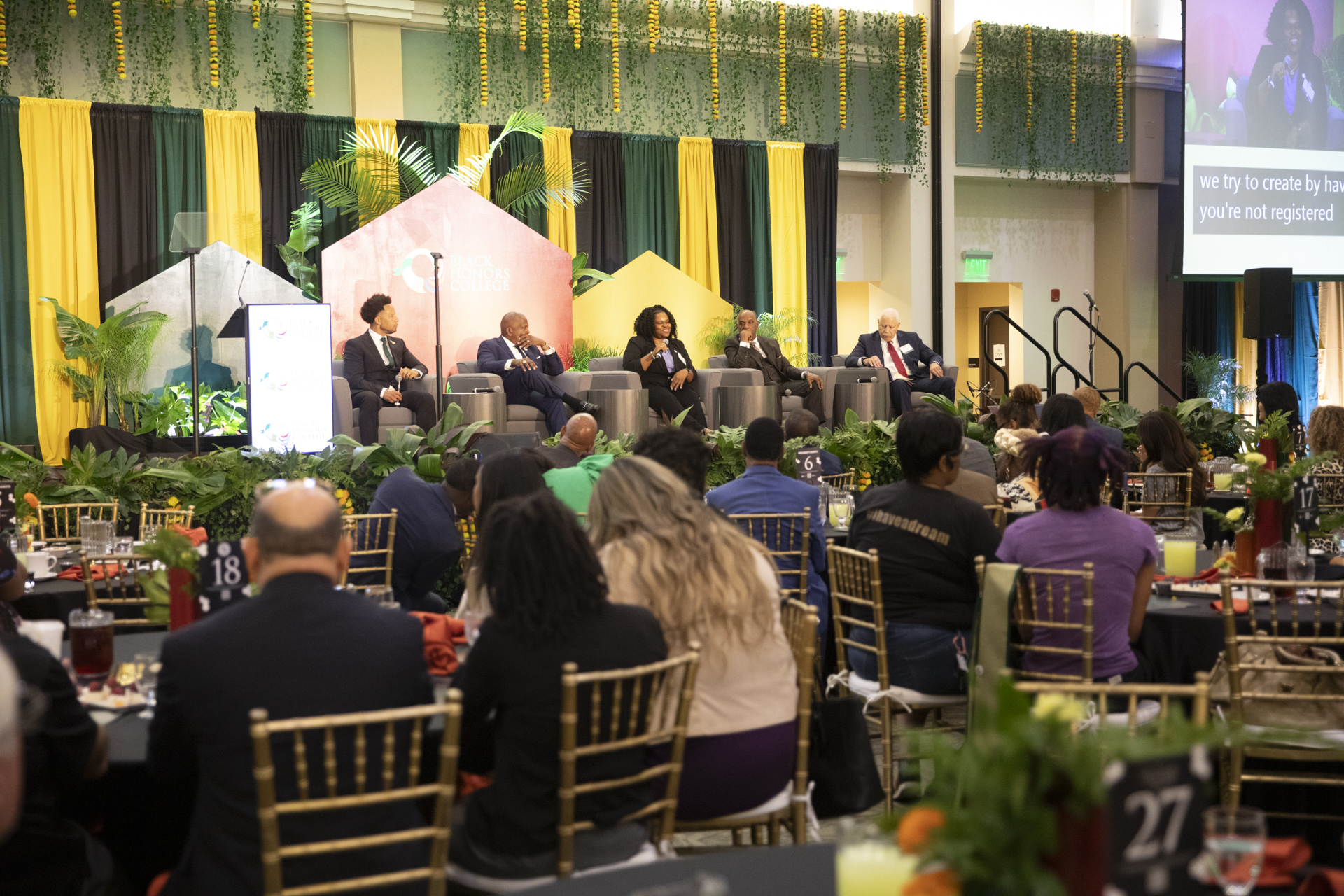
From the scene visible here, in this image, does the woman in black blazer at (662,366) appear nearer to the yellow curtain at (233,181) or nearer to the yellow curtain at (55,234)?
the yellow curtain at (233,181)

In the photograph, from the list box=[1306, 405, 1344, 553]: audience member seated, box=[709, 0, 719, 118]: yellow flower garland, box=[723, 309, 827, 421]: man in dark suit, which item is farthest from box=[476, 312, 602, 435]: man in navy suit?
box=[1306, 405, 1344, 553]: audience member seated

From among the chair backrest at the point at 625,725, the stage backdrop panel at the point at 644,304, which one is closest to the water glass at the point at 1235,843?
the chair backrest at the point at 625,725

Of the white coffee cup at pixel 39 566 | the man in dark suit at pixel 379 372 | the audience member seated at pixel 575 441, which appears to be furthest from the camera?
the man in dark suit at pixel 379 372

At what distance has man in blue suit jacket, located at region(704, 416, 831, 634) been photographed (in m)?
4.28

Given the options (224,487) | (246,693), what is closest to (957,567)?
(246,693)

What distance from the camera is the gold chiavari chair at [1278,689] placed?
2.77m

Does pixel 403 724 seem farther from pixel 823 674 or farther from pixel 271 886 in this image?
pixel 823 674

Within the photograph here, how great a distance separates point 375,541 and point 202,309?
19.8 feet

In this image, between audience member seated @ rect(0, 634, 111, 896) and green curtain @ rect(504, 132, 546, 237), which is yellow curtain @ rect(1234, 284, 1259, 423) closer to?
green curtain @ rect(504, 132, 546, 237)

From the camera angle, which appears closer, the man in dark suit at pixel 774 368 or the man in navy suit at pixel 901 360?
the man in dark suit at pixel 774 368

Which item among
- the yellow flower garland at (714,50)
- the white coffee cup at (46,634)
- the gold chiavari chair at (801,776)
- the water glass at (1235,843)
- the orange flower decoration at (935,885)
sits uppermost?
the yellow flower garland at (714,50)

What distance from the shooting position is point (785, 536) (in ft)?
14.1

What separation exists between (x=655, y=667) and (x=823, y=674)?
258cm

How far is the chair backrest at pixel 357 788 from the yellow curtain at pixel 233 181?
9345mm
